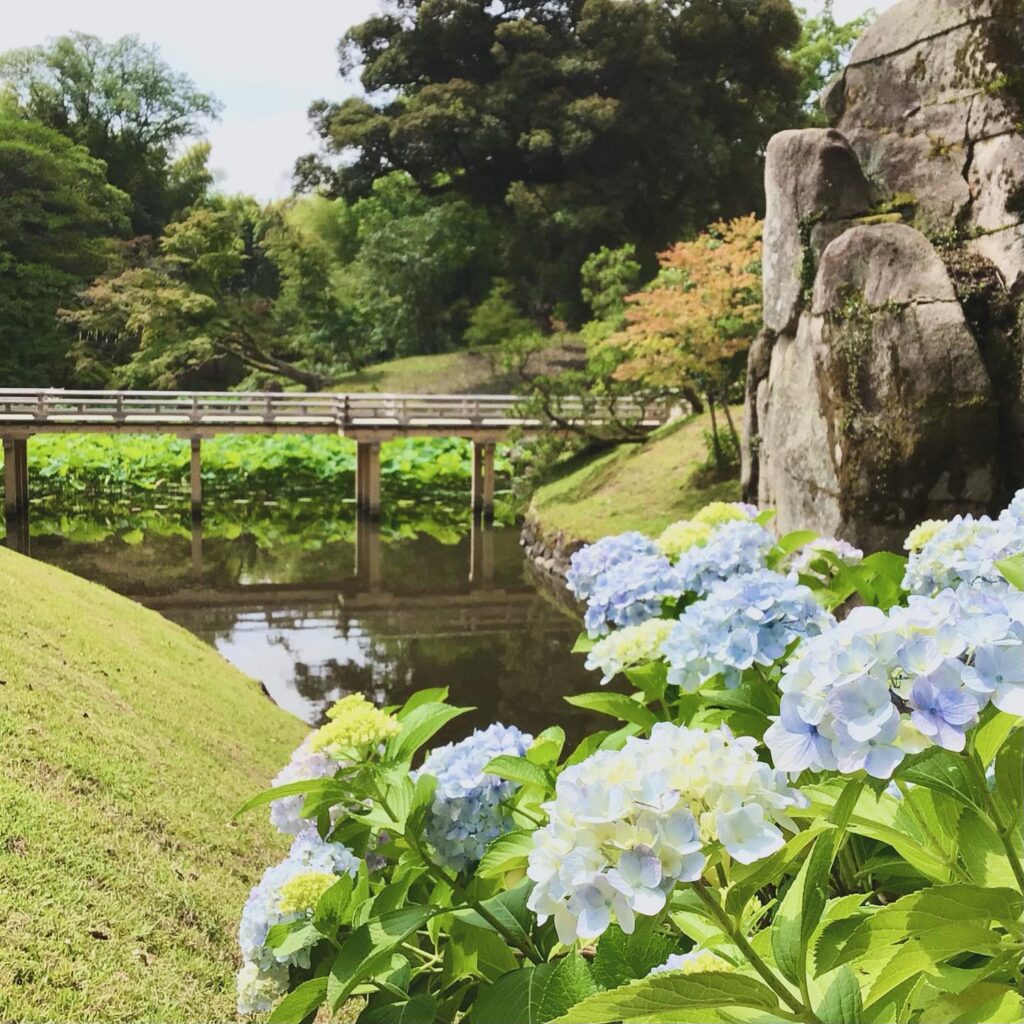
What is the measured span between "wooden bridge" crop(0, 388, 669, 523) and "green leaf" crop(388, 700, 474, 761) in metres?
8.90

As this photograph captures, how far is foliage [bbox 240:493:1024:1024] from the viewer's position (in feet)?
1.98

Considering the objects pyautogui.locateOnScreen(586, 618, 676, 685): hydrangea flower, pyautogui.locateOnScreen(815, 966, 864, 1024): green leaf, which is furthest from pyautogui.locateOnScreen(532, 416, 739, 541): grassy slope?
pyautogui.locateOnScreen(815, 966, 864, 1024): green leaf

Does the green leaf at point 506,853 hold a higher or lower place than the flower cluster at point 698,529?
lower

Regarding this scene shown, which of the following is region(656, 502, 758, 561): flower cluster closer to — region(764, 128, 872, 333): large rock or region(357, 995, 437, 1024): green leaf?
region(357, 995, 437, 1024): green leaf

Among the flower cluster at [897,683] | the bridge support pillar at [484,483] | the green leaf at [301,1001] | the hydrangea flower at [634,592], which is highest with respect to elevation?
the flower cluster at [897,683]

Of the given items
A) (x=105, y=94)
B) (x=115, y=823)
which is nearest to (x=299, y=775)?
(x=115, y=823)

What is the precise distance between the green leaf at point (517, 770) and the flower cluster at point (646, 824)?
502mm

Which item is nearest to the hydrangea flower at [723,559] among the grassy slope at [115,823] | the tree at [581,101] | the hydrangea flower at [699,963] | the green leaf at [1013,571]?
the green leaf at [1013,571]

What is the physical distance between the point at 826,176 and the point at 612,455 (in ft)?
17.4

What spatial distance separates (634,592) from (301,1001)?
0.72m

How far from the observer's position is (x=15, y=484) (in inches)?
420

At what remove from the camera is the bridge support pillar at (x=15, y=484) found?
10484 millimetres

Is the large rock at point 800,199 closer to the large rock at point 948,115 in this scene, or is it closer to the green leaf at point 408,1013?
the large rock at point 948,115

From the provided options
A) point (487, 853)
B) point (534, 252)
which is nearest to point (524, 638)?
point (487, 853)
